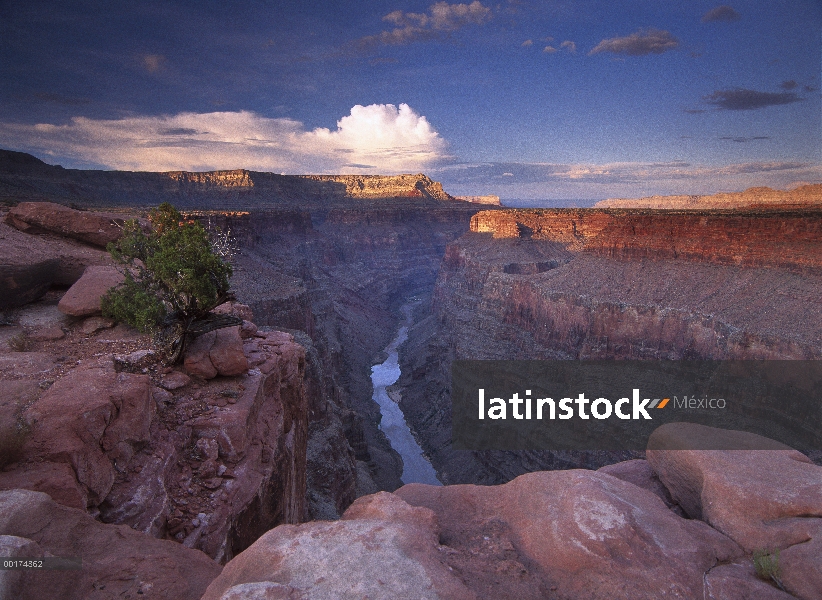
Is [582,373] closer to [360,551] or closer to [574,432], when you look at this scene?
[574,432]

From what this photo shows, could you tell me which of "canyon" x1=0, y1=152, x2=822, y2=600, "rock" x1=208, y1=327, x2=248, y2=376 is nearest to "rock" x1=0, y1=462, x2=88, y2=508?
"canyon" x1=0, y1=152, x2=822, y2=600

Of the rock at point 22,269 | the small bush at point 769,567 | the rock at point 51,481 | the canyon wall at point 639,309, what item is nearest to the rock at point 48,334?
the rock at point 22,269

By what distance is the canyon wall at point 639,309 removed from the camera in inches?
1152

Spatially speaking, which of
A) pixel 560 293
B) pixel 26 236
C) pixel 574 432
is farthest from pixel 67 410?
pixel 560 293

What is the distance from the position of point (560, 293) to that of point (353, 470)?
2523 centimetres

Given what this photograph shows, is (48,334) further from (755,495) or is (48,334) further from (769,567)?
(755,495)

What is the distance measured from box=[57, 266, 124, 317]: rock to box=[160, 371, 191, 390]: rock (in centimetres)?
425

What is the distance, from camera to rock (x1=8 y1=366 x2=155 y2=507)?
7277mm

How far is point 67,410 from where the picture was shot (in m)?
7.75

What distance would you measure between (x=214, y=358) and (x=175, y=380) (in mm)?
1056

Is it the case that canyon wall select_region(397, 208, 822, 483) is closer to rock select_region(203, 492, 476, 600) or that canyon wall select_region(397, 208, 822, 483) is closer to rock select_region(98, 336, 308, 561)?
rock select_region(98, 336, 308, 561)

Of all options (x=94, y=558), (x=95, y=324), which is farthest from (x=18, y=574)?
(x=95, y=324)
